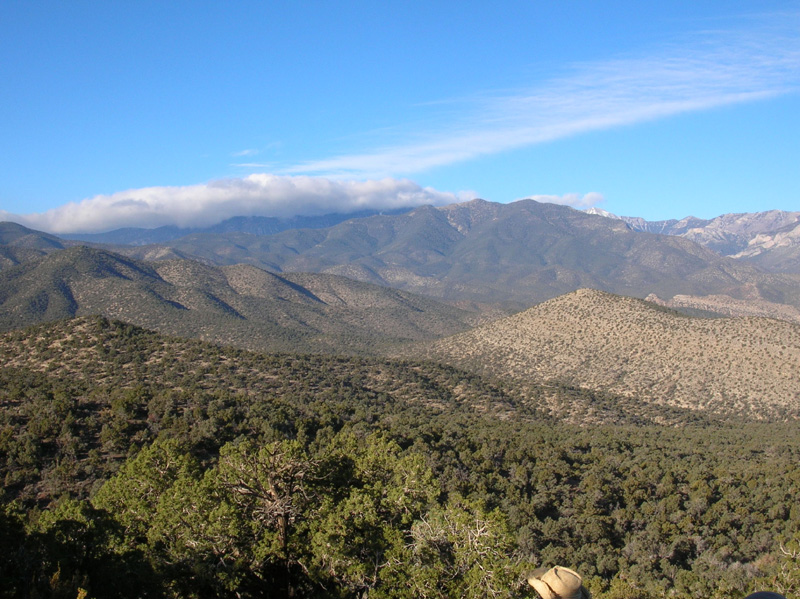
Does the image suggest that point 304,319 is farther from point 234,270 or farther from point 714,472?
point 714,472

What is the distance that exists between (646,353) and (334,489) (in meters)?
63.2

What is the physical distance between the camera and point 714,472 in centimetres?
3206

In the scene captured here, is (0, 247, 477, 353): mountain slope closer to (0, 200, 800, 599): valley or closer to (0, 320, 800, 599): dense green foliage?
(0, 200, 800, 599): valley

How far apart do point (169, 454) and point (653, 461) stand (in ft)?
90.6

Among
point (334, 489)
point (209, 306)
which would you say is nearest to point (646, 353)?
point (334, 489)

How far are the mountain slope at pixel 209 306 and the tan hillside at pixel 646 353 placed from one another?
31762 mm

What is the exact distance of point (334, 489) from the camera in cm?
1723

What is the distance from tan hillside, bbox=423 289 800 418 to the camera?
61.8 metres

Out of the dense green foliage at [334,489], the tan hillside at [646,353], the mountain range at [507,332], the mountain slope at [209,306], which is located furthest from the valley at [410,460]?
the mountain slope at [209,306]

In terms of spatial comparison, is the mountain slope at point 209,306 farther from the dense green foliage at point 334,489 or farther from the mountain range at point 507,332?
the dense green foliage at point 334,489

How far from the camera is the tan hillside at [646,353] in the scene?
6181cm

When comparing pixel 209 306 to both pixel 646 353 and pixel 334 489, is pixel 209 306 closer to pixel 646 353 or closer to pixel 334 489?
pixel 646 353

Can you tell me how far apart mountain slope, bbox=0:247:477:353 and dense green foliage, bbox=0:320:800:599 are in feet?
178

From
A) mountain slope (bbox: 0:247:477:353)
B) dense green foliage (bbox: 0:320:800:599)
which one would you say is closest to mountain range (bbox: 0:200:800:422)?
mountain slope (bbox: 0:247:477:353)
